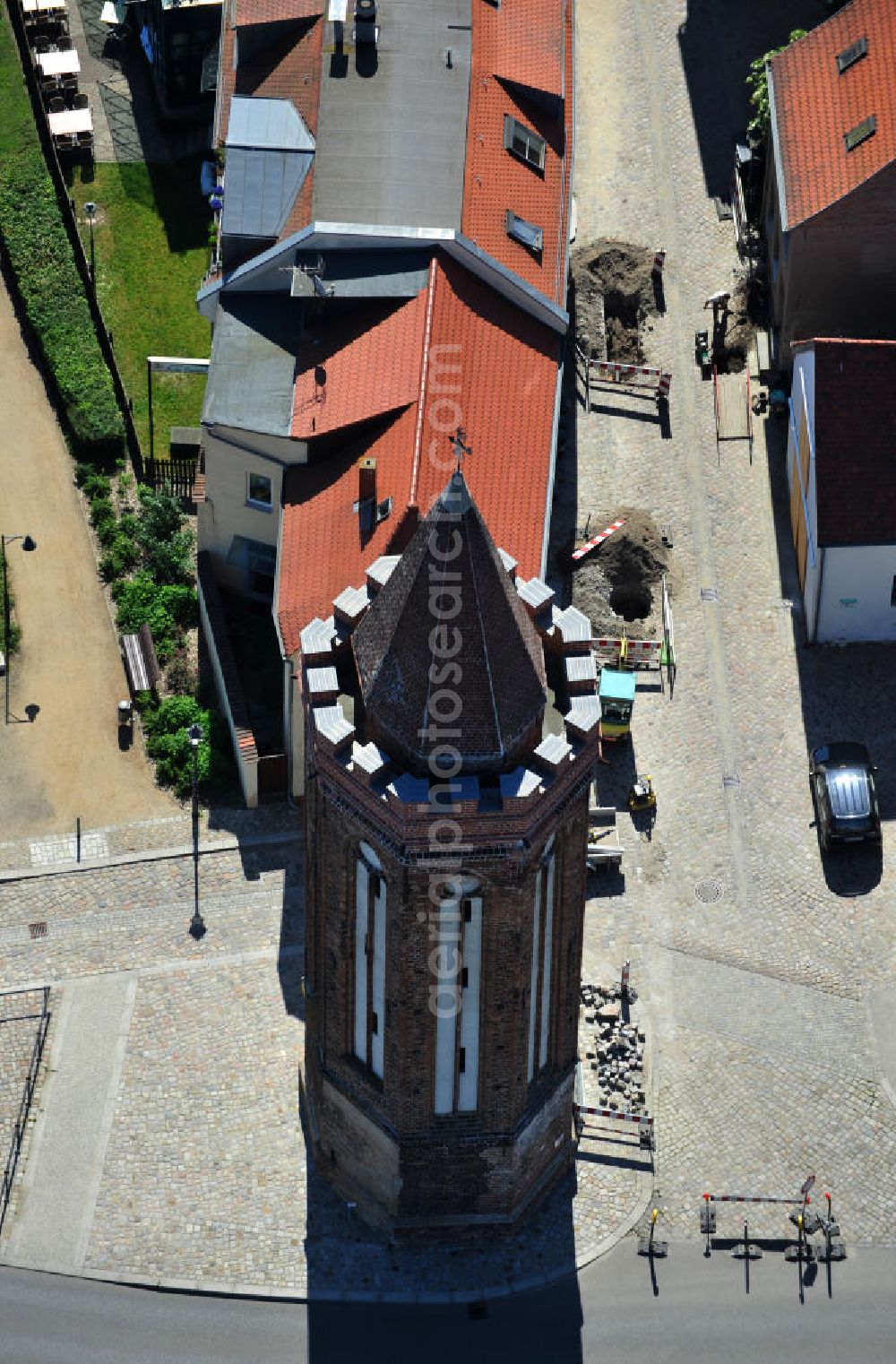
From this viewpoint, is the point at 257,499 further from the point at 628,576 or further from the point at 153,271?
the point at 153,271

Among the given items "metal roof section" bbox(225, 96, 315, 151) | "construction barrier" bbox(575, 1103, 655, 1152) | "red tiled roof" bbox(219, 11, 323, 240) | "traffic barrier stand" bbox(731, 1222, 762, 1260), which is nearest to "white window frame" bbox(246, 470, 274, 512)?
"metal roof section" bbox(225, 96, 315, 151)

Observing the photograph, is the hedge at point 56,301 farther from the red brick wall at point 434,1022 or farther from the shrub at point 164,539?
the red brick wall at point 434,1022

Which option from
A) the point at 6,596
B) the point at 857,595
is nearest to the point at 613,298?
the point at 857,595

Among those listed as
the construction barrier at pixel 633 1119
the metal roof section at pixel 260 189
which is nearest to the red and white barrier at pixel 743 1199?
the construction barrier at pixel 633 1119

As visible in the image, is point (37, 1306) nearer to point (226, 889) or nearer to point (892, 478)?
point (226, 889)

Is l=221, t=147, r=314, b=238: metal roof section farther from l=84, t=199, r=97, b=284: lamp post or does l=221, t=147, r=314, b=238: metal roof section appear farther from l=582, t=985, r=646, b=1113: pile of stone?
l=582, t=985, r=646, b=1113: pile of stone

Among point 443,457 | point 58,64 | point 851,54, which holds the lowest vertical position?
point 443,457
